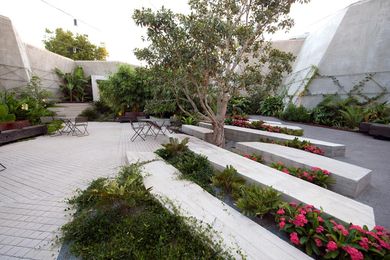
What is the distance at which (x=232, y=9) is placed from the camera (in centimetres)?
560

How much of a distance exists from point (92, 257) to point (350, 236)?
8.70ft

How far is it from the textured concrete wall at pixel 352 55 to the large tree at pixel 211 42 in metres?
7.18

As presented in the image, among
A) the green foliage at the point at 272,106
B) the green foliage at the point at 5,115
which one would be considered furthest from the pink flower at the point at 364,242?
the green foliage at the point at 272,106

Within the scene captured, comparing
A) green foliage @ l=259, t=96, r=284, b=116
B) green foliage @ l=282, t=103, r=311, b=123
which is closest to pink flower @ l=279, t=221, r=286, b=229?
green foliage @ l=282, t=103, r=311, b=123

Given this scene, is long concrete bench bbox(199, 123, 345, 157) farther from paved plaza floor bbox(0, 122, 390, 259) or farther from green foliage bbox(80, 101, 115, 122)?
green foliage bbox(80, 101, 115, 122)

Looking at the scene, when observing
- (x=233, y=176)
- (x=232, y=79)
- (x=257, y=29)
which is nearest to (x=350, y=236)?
(x=233, y=176)

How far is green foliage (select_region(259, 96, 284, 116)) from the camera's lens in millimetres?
13916

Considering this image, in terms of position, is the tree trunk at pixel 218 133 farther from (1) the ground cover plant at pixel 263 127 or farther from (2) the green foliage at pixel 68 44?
(2) the green foliage at pixel 68 44

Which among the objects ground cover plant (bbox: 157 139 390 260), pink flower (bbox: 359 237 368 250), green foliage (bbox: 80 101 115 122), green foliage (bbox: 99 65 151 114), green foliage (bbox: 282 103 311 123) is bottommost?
A: green foliage (bbox: 80 101 115 122)

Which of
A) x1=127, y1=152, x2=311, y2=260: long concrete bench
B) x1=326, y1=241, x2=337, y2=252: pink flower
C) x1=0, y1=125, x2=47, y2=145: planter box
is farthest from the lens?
x1=0, y1=125, x2=47, y2=145: planter box

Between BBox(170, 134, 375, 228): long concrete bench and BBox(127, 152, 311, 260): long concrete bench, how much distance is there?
2.54 feet

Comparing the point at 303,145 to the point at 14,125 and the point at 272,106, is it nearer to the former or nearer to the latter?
the point at 272,106

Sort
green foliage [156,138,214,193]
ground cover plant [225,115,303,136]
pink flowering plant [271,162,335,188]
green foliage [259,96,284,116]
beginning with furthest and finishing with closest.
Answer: green foliage [259,96,284,116]
ground cover plant [225,115,303,136]
green foliage [156,138,214,193]
pink flowering plant [271,162,335,188]

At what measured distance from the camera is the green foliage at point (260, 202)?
255 cm
